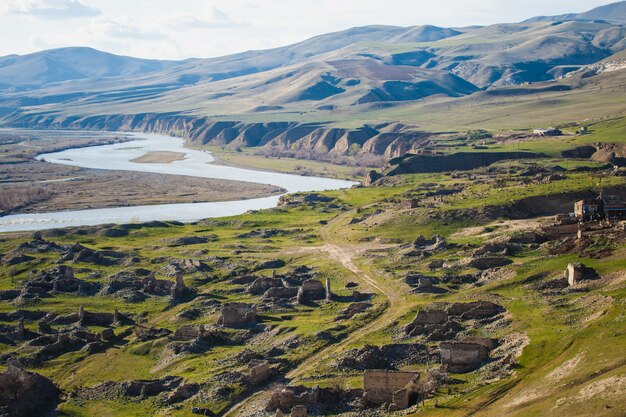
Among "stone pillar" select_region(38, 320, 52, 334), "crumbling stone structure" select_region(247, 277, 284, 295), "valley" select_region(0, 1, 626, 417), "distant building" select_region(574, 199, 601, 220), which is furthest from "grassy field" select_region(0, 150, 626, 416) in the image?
"distant building" select_region(574, 199, 601, 220)

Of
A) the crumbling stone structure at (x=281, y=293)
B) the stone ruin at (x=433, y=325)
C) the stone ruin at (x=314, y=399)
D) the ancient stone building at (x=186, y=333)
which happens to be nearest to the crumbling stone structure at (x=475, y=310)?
the stone ruin at (x=433, y=325)

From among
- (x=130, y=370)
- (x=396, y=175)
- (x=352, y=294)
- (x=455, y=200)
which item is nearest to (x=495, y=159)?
(x=396, y=175)

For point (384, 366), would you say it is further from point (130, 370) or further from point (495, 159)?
point (495, 159)

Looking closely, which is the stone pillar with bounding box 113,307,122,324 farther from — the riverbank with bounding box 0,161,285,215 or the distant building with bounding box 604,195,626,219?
the riverbank with bounding box 0,161,285,215

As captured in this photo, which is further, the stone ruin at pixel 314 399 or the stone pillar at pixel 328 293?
the stone pillar at pixel 328 293

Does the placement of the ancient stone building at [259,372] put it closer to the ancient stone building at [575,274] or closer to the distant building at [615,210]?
the ancient stone building at [575,274]

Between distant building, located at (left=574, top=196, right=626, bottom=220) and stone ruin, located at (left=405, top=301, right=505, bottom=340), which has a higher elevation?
distant building, located at (left=574, top=196, right=626, bottom=220)

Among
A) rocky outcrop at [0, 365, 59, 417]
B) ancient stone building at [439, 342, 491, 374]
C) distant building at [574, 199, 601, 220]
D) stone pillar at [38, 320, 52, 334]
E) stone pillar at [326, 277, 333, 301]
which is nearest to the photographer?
ancient stone building at [439, 342, 491, 374]
